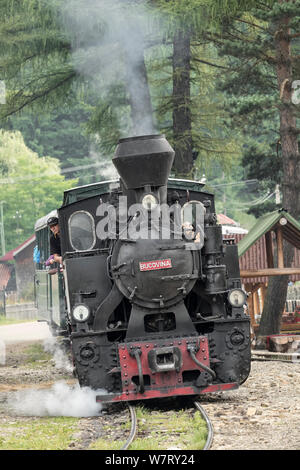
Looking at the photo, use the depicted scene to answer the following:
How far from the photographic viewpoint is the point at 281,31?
16891 millimetres

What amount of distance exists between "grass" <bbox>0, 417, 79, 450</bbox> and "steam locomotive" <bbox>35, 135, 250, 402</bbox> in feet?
2.10

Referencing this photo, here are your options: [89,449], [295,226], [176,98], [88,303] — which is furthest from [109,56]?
[89,449]

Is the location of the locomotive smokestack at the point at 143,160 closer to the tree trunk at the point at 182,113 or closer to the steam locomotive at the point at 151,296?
the steam locomotive at the point at 151,296

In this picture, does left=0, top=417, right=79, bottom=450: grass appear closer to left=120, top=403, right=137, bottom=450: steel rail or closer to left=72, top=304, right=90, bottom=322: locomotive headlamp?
left=120, top=403, right=137, bottom=450: steel rail

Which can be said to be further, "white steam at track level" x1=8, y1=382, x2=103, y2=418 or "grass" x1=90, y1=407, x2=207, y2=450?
"white steam at track level" x1=8, y1=382, x2=103, y2=418

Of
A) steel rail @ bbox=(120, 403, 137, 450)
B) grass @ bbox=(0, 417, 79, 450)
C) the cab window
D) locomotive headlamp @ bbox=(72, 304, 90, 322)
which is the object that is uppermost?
the cab window

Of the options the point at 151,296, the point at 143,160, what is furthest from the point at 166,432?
the point at 143,160

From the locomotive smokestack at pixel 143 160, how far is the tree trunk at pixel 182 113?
9.65 meters

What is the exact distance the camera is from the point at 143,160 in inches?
358

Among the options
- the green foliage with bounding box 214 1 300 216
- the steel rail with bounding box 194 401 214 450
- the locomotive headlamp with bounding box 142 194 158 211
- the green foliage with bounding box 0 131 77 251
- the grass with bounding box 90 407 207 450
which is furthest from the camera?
the green foliage with bounding box 0 131 77 251

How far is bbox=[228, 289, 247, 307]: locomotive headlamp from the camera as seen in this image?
31.3 ft

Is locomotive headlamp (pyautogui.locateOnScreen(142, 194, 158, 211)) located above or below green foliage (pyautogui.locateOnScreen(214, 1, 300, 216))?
below

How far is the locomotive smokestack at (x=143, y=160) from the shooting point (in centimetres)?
910

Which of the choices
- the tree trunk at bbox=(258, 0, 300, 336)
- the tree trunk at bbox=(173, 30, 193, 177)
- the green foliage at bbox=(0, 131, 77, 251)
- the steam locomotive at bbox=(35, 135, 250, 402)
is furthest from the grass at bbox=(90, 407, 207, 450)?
the green foliage at bbox=(0, 131, 77, 251)
